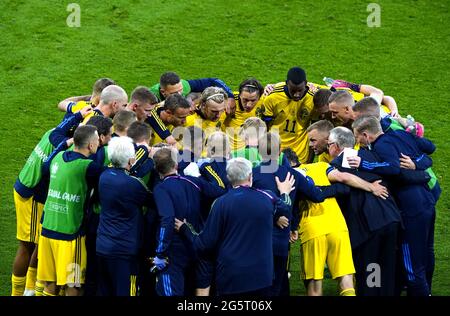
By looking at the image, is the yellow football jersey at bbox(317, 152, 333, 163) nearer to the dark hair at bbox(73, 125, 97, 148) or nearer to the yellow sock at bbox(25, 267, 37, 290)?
the dark hair at bbox(73, 125, 97, 148)

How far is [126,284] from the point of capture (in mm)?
7855

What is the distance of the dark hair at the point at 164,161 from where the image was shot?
7738mm

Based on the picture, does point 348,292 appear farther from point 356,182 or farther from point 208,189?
point 208,189

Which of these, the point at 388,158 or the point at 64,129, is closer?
the point at 388,158

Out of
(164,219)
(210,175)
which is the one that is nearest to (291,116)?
(210,175)

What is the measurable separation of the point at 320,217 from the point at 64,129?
7.83ft

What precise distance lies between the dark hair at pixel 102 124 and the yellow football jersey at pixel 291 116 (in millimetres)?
2293

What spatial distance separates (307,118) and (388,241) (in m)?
2.28

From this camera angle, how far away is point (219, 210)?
7.25m

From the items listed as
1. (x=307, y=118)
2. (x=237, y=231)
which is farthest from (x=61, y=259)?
(x=307, y=118)

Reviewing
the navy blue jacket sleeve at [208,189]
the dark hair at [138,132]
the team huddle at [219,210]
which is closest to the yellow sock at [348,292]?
the team huddle at [219,210]

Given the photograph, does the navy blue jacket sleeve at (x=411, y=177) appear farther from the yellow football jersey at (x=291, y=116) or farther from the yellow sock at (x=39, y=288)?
the yellow sock at (x=39, y=288)

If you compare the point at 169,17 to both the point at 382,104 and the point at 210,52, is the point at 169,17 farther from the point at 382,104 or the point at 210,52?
the point at 382,104

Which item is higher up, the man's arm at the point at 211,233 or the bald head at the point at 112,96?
the bald head at the point at 112,96
